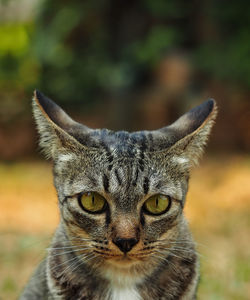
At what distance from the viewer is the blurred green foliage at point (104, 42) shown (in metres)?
9.34

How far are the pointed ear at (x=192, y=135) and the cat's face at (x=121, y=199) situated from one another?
6 centimetres

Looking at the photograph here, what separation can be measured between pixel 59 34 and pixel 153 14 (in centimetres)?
195

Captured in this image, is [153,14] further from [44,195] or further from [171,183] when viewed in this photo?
[171,183]

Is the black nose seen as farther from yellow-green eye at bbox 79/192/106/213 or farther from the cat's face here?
yellow-green eye at bbox 79/192/106/213

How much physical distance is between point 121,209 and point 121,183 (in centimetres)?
15

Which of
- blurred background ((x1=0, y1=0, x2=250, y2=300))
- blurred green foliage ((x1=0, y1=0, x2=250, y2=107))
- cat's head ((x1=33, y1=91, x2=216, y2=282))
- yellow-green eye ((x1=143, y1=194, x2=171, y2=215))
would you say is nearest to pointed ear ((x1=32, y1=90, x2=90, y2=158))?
cat's head ((x1=33, y1=91, x2=216, y2=282))

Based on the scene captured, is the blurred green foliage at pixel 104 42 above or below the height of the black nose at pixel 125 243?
above

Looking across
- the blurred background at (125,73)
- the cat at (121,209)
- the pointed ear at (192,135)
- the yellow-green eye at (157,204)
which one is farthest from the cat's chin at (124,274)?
the blurred background at (125,73)

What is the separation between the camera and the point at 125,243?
2830mm

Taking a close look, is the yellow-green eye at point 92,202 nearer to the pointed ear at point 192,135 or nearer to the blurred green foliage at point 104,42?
the pointed ear at point 192,135

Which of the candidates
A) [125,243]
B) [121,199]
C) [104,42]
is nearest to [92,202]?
[121,199]

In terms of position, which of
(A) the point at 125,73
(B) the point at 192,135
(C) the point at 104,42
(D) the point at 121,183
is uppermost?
(C) the point at 104,42

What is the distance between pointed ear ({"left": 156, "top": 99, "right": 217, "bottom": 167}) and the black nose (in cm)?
64

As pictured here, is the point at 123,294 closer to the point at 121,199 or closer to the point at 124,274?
the point at 124,274
